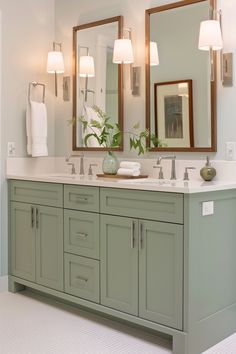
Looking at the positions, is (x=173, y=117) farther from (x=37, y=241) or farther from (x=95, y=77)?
(x=37, y=241)

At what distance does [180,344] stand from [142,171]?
135 centimetres

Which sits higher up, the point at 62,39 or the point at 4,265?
the point at 62,39

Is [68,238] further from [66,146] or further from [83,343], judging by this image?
[66,146]

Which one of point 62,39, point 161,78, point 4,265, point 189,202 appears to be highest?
point 62,39

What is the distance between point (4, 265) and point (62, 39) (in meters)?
2.00

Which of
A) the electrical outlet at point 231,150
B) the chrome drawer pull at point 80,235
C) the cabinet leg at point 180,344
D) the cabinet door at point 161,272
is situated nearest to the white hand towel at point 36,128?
the chrome drawer pull at point 80,235

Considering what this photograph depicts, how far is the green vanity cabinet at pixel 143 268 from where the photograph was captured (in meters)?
2.67

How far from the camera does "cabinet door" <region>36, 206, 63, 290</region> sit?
11.2ft

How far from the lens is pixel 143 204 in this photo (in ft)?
9.29

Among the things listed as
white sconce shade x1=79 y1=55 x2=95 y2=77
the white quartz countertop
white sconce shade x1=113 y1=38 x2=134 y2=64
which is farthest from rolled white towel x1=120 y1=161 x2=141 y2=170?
white sconce shade x1=79 y1=55 x2=95 y2=77

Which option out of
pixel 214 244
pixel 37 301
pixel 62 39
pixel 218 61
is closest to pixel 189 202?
pixel 214 244

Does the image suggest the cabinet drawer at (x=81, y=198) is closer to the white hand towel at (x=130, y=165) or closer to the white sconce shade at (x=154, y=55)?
the white hand towel at (x=130, y=165)

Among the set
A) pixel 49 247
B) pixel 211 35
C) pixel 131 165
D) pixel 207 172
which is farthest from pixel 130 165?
pixel 211 35

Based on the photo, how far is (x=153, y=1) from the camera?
11.3ft
